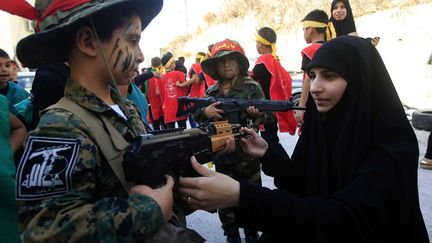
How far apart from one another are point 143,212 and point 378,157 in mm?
955

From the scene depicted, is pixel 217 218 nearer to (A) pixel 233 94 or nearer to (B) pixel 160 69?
(A) pixel 233 94

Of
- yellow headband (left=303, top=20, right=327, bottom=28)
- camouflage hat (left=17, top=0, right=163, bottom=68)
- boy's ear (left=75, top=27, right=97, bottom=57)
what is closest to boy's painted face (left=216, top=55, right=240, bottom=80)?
yellow headband (left=303, top=20, right=327, bottom=28)

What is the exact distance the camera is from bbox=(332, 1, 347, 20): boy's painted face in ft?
13.8

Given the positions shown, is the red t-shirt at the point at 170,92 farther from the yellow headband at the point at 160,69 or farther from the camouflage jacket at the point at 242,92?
the camouflage jacket at the point at 242,92

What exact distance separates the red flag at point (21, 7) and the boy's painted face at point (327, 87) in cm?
120

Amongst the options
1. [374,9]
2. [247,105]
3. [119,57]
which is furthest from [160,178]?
[374,9]

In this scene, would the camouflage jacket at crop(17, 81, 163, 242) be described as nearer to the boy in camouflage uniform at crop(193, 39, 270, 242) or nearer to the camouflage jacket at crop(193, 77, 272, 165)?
the boy in camouflage uniform at crop(193, 39, 270, 242)

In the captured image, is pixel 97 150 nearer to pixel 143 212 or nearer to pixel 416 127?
pixel 143 212

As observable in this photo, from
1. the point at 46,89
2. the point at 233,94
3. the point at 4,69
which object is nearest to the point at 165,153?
the point at 46,89

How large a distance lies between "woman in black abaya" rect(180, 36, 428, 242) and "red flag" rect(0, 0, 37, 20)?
2.74ft

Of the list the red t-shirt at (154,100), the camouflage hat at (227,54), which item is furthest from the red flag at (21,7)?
the red t-shirt at (154,100)

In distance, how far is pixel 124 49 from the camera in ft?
3.84

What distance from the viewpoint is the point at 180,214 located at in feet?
4.11

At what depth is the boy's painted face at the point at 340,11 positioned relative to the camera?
4215 millimetres
